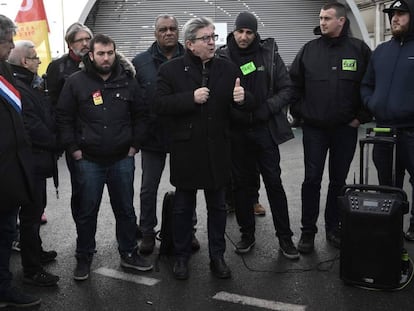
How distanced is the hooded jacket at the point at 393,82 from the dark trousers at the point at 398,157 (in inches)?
4.7

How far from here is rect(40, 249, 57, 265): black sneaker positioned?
4.62 metres

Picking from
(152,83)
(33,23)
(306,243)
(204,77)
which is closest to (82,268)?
(152,83)

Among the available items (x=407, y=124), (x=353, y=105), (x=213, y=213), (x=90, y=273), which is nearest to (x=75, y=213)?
(x=90, y=273)

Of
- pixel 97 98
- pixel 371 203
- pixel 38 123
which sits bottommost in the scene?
pixel 371 203

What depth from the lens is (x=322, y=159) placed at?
15.4ft

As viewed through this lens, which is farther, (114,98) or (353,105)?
(353,105)

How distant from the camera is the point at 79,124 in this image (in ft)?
13.6

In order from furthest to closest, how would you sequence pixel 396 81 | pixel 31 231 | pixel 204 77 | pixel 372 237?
pixel 396 81 < pixel 31 231 < pixel 204 77 < pixel 372 237

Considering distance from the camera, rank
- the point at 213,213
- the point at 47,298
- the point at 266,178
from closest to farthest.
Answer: the point at 47,298, the point at 213,213, the point at 266,178

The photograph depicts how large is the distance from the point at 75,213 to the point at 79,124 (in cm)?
95

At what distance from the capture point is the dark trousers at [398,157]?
4.54m

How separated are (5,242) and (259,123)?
2229 mm

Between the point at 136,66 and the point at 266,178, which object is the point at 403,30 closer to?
the point at 266,178

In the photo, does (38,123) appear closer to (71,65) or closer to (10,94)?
(10,94)
